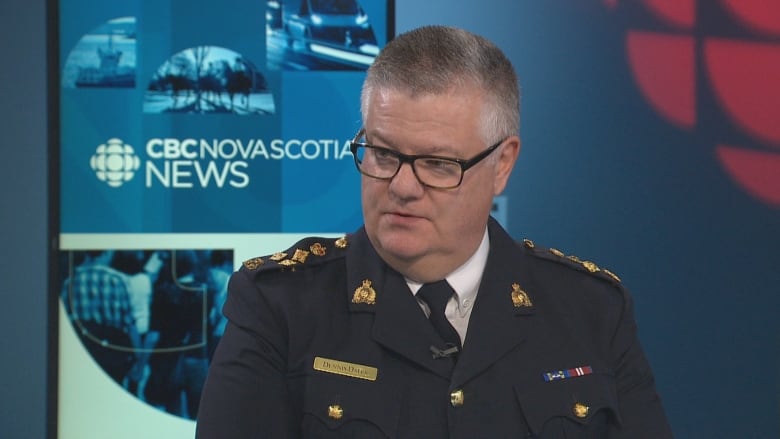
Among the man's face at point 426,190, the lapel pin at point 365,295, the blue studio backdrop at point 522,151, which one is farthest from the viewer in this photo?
the blue studio backdrop at point 522,151

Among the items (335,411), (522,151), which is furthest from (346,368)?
(522,151)

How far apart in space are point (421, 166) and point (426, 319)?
228 millimetres

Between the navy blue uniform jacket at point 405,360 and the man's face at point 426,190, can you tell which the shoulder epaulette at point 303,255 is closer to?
the navy blue uniform jacket at point 405,360

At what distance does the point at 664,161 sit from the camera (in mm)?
2871

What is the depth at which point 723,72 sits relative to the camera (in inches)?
114

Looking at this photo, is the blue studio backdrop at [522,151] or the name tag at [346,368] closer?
the name tag at [346,368]

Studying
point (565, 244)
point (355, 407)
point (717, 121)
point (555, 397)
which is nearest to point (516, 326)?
point (555, 397)

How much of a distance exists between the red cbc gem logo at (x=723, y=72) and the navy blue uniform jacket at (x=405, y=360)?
1572mm

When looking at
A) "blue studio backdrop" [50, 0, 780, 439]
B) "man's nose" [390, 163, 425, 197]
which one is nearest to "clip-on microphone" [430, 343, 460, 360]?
"man's nose" [390, 163, 425, 197]

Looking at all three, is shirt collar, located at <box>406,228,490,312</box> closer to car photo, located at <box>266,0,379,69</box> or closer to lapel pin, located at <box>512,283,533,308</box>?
lapel pin, located at <box>512,283,533,308</box>

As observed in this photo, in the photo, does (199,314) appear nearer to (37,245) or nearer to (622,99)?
(37,245)

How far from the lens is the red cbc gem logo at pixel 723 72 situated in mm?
2850

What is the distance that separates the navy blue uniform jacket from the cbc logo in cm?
150

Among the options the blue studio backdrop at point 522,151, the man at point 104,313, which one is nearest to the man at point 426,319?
the blue studio backdrop at point 522,151
